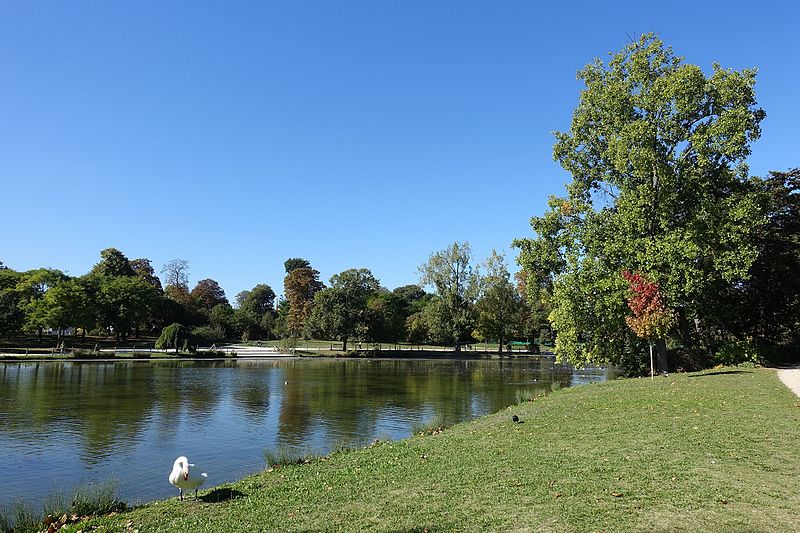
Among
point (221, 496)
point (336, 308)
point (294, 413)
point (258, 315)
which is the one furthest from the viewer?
point (258, 315)

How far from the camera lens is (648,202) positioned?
2588 centimetres

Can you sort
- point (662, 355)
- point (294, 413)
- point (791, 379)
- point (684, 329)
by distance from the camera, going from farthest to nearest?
→ point (684, 329)
point (662, 355)
point (294, 413)
point (791, 379)

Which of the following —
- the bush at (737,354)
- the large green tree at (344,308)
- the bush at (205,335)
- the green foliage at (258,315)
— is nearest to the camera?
the bush at (737,354)

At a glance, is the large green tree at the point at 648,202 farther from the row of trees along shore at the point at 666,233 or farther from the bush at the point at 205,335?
the bush at the point at 205,335

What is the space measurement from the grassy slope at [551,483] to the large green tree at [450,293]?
203 feet

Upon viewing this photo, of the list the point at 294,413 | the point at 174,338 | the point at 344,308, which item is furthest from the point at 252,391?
the point at 344,308

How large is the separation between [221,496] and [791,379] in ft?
A: 70.3

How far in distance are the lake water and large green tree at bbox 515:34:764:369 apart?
22.1ft

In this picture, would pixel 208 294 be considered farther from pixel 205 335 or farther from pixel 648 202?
pixel 648 202

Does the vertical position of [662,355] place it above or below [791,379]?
above

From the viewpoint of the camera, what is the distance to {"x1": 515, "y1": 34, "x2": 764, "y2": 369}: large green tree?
24359 millimetres

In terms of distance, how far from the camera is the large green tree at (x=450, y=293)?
7631cm

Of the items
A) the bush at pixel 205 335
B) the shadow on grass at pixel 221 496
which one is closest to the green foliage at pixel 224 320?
the bush at pixel 205 335

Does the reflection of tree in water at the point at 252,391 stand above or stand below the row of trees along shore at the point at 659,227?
below
